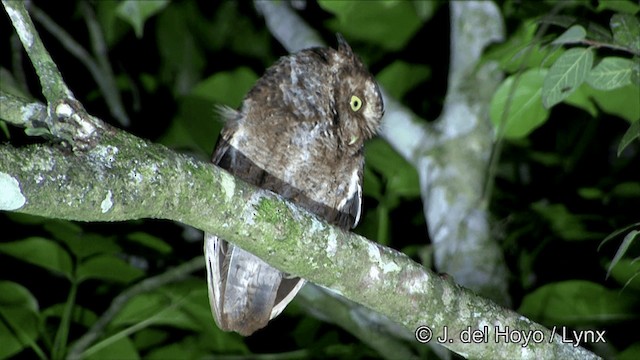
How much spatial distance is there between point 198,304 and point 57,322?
3.40 ft

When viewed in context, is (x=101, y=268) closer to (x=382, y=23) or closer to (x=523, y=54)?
(x=523, y=54)

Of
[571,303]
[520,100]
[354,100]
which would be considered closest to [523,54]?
[520,100]

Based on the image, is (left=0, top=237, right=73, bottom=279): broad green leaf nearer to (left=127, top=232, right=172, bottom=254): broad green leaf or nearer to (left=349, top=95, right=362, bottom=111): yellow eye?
(left=127, top=232, right=172, bottom=254): broad green leaf

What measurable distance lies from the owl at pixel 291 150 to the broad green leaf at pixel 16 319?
76 centimetres

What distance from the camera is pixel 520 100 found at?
3082mm

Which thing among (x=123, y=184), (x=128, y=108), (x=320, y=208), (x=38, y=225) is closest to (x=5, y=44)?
(x=128, y=108)

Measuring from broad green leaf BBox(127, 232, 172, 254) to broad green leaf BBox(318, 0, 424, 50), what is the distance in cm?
150

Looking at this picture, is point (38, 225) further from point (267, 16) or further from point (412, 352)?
point (412, 352)

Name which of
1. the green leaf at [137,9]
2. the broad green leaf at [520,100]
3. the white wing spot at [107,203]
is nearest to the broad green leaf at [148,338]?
the green leaf at [137,9]

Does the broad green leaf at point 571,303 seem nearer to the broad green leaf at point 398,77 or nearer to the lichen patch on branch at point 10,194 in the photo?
the broad green leaf at point 398,77

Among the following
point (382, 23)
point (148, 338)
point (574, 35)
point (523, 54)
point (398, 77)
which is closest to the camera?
point (574, 35)

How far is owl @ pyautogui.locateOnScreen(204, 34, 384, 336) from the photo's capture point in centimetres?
317

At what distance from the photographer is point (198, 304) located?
11.8ft

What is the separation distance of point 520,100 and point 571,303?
0.84 metres
